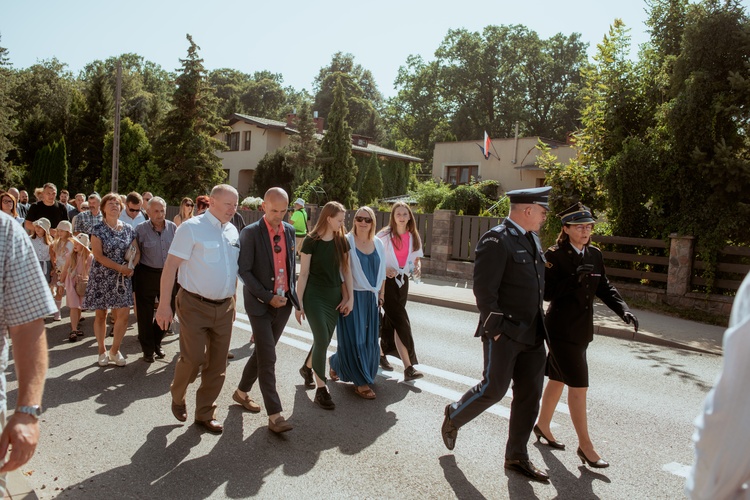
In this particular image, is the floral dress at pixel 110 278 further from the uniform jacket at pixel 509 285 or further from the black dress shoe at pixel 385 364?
the uniform jacket at pixel 509 285

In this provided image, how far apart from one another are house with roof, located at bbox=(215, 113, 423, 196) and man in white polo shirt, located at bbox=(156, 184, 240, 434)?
3938 cm

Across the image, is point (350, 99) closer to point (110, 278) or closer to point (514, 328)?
point (110, 278)

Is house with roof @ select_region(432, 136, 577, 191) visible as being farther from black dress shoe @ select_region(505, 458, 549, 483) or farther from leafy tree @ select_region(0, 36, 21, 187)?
black dress shoe @ select_region(505, 458, 549, 483)

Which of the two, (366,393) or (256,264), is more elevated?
(256,264)

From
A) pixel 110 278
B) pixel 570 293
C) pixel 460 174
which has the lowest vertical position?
pixel 110 278

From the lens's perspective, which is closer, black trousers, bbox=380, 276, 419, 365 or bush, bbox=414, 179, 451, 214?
black trousers, bbox=380, 276, 419, 365

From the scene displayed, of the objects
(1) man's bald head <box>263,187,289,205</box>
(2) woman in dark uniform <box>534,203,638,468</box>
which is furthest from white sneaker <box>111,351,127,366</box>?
(2) woman in dark uniform <box>534,203,638,468</box>

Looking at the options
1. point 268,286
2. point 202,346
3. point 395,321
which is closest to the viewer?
point 202,346

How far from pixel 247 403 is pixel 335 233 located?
1843mm

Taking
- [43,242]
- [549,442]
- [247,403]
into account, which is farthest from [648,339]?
[43,242]

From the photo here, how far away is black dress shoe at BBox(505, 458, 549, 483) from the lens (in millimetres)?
4391

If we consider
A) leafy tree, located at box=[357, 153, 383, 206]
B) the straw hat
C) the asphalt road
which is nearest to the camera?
the asphalt road

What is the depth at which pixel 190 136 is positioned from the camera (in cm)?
3694

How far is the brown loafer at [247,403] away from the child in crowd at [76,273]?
360 centimetres
